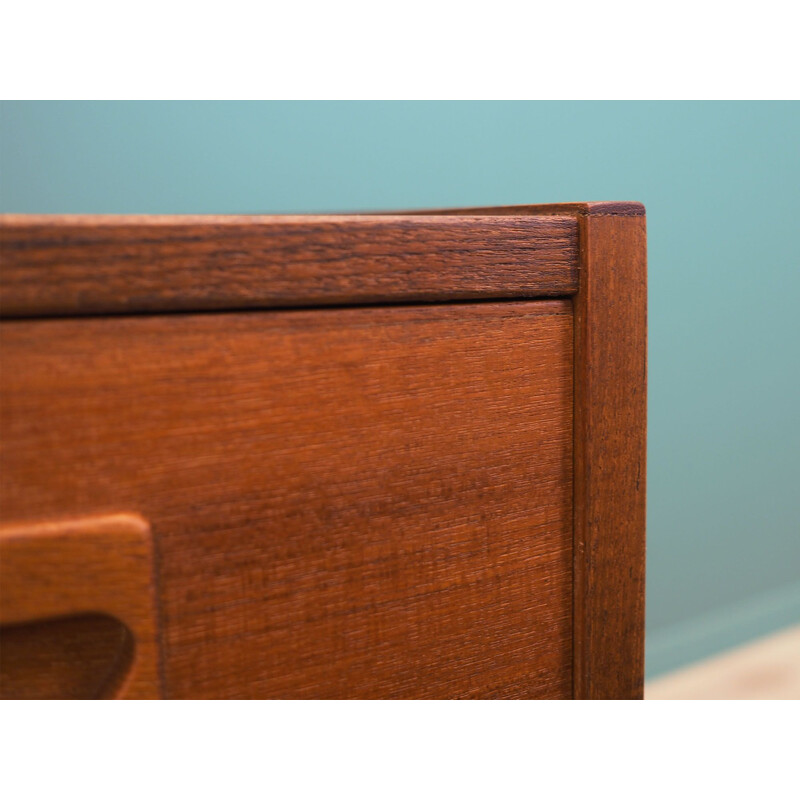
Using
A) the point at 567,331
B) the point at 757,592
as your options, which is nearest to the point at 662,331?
the point at 757,592

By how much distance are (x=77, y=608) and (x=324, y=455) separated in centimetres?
9

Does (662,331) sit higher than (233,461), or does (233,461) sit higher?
(662,331)

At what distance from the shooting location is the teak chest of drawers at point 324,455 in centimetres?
24

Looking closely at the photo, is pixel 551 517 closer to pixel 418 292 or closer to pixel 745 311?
pixel 418 292

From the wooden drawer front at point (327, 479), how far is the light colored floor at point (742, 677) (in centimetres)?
111

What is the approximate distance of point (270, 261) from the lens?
263 millimetres

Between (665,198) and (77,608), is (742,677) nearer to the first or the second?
(665,198)

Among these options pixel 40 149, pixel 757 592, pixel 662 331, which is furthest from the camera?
pixel 757 592

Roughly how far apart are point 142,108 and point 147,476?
2.61 feet

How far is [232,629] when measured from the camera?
0.27 metres

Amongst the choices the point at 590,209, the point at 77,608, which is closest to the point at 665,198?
the point at 590,209

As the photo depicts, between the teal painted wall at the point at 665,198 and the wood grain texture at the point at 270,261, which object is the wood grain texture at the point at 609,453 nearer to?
the wood grain texture at the point at 270,261

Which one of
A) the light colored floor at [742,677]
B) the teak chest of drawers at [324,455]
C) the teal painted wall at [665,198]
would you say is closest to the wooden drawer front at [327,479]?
the teak chest of drawers at [324,455]

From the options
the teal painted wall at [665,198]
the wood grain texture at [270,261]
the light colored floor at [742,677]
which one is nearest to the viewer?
the wood grain texture at [270,261]
